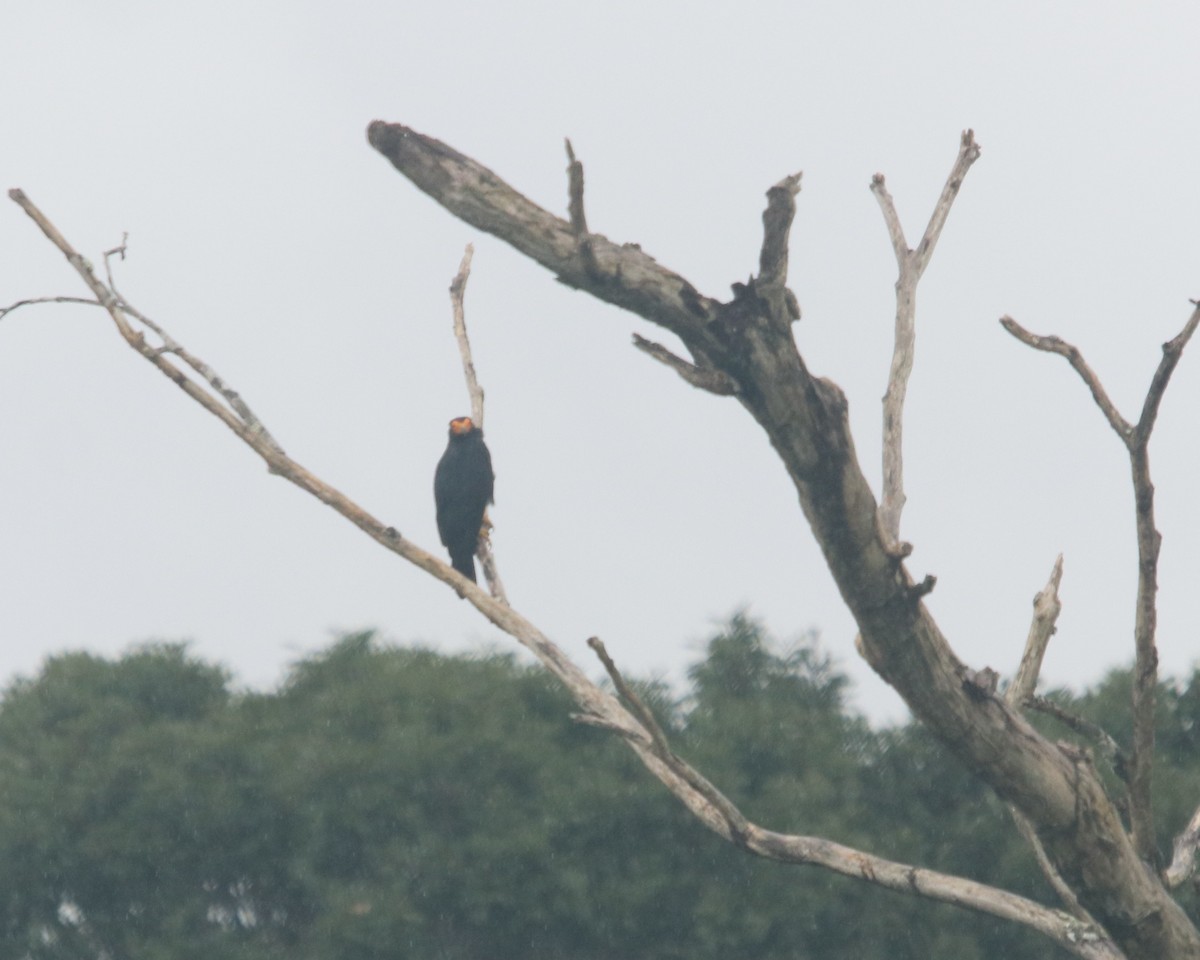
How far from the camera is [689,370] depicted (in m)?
2.85

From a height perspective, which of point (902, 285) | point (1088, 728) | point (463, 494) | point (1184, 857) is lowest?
point (1184, 857)

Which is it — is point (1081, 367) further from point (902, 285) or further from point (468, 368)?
point (468, 368)

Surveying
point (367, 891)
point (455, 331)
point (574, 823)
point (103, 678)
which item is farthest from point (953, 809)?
point (455, 331)

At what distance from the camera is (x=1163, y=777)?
9531 mm

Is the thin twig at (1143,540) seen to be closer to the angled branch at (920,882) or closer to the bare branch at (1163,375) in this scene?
the bare branch at (1163,375)

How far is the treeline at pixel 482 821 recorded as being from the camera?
9703 millimetres

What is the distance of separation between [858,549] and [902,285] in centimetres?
98

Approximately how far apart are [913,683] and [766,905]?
22.1 ft

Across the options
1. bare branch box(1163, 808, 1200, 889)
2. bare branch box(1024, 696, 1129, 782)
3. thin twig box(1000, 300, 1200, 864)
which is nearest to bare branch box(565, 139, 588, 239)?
thin twig box(1000, 300, 1200, 864)

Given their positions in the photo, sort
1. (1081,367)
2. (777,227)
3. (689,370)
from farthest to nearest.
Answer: (1081,367) → (689,370) → (777,227)

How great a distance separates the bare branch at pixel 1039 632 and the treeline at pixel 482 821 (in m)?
5.82

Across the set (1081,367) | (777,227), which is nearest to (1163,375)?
(1081,367)

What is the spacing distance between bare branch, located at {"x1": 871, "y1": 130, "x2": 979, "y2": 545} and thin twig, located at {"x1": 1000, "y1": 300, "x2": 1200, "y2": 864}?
457mm

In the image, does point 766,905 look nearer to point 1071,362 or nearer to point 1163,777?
point 1163,777
